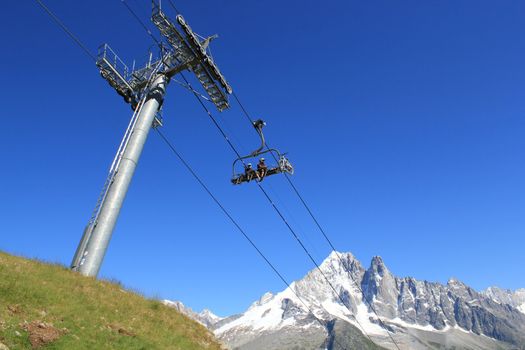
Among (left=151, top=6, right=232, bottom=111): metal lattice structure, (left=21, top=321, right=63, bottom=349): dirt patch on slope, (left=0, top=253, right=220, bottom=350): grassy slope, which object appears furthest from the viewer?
(left=151, top=6, right=232, bottom=111): metal lattice structure

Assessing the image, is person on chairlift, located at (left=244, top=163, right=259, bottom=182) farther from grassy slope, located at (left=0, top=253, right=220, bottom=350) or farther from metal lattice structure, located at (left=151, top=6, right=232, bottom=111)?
grassy slope, located at (left=0, top=253, right=220, bottom=350)

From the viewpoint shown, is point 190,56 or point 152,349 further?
point 190,56

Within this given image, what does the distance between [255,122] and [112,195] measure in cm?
960

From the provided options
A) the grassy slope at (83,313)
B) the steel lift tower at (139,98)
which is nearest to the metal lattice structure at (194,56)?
the steel lift tower at (139,98)

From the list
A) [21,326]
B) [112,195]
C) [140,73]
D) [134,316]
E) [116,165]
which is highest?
[140,73]

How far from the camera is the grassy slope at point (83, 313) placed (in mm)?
14984

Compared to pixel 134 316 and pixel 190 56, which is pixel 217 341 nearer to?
pixel 134 316

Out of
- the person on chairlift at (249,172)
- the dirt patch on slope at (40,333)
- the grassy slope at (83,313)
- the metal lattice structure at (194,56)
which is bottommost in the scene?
the dirt patch on slope at (40,333)

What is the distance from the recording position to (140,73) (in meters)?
29.1

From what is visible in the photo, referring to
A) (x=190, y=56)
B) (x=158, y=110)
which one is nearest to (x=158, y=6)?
(x=190, y=56)

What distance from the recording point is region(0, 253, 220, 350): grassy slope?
14984 millimetres

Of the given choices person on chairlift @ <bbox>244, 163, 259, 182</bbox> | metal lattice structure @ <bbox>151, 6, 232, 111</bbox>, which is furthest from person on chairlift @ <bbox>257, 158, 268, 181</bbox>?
metal lattice structure @ <bbox>151, 6, 232, 111</bbox>

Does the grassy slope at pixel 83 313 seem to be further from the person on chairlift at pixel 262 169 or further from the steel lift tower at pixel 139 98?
the person on chairlift at pixel 262 169

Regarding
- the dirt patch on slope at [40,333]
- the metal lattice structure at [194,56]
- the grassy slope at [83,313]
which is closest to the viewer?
the dirt patch on slope at [40,333]
